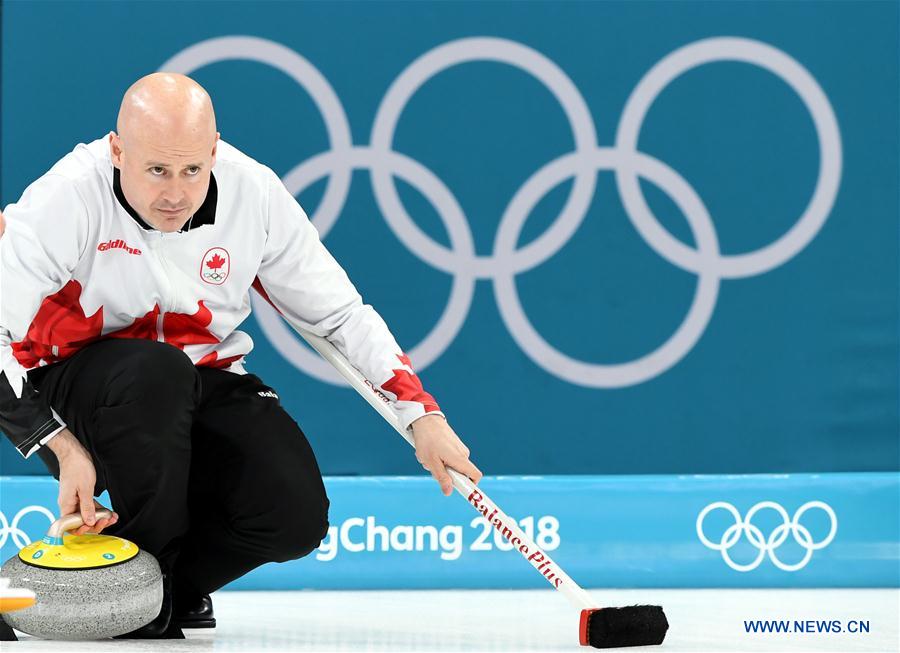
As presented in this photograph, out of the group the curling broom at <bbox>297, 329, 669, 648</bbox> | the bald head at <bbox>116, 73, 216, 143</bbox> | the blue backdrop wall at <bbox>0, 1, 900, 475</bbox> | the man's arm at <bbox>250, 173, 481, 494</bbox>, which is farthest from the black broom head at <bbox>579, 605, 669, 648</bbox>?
the blue backdrop wall at <bbox>0, 1, 900, 475</bbox>

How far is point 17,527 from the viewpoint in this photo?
3.88 meters

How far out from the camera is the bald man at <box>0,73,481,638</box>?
2.48m

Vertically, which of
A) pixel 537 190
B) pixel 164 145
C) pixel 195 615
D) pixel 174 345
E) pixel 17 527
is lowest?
pixel 17 527

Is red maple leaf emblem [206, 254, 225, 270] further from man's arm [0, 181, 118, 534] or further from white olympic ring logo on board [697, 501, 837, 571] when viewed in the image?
white olympic ring logo on board [697, 501, 837, 571]

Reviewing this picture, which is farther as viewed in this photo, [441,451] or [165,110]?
[441,451]

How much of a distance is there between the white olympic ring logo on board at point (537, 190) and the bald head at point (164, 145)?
155 cm

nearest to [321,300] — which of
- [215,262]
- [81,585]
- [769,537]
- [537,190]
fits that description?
[215,262]

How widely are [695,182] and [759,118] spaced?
30cm

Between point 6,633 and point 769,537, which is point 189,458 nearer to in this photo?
point 6,633

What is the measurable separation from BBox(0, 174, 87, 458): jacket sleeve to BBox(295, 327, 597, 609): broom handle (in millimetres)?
628

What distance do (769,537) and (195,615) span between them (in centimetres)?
194

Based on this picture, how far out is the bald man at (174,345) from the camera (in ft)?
8.14

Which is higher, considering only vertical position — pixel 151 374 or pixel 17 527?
pixel 151 374

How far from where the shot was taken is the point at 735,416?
13.4 ft
